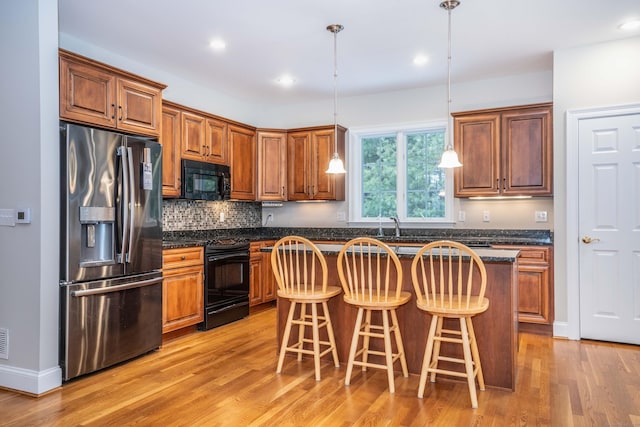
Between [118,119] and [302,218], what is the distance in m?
3.06

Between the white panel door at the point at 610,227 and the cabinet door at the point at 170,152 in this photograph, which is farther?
the cabinet door at the point at 170,152

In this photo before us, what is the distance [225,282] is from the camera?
4566 millimetres

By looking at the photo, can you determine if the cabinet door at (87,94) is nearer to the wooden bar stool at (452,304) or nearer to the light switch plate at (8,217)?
the light switch plate at (8,217)

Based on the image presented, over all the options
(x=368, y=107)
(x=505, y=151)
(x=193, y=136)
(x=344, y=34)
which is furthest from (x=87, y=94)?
(x=505, y=151)

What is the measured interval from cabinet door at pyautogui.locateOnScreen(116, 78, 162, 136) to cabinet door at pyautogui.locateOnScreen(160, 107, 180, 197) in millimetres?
573

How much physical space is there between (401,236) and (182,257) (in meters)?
2.42

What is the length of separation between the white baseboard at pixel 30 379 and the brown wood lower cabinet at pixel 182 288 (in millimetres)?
1043

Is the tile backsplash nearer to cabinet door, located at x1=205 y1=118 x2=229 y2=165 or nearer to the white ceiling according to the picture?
cabinet door, located at x1=205 y1=118 x2=229 y2=165

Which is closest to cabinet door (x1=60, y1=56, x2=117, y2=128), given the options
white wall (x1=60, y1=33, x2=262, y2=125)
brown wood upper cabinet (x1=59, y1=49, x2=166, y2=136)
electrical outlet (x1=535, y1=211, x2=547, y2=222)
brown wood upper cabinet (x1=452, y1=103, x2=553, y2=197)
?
brown wood upper cabinet (x1=59, y1=49, x2=166, y2=136)

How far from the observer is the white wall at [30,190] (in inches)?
112

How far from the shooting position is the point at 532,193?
444 centimetres

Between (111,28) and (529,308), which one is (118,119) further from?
(529,308)

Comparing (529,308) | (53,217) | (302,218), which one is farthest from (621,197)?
(53,217)

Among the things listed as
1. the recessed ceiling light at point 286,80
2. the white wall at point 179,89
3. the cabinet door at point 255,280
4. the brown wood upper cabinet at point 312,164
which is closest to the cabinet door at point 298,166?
the brown wood upper cabinet at point 312,164
